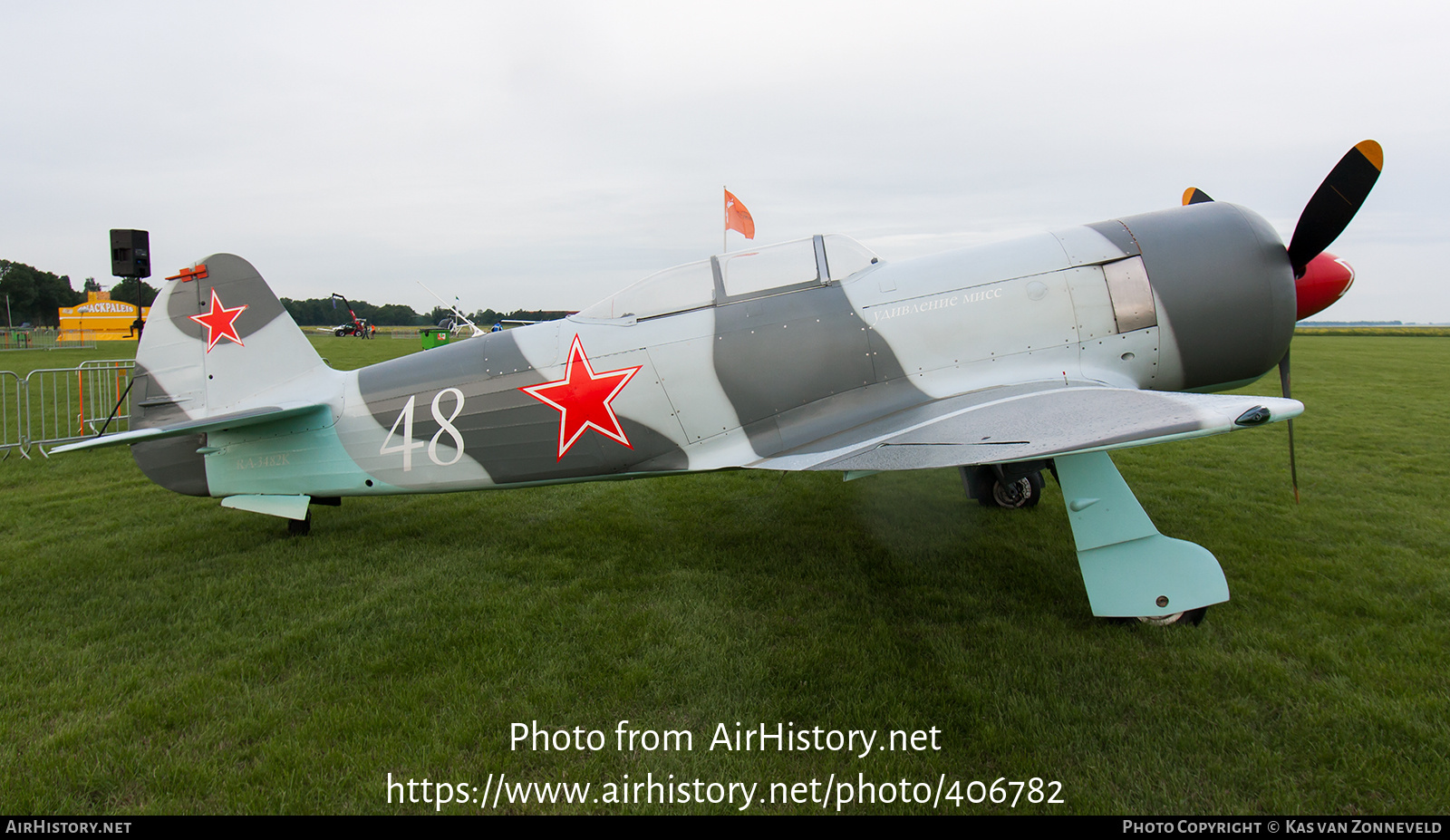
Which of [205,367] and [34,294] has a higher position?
[34,294]

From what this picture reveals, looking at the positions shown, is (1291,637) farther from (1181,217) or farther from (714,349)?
(714,349)

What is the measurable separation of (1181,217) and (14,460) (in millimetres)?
12165

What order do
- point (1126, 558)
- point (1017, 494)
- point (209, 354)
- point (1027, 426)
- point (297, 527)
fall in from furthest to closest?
point (1017, 494) → point (297, 527) → point (209, 354) → point (1126, 558) → point (1027, 426)

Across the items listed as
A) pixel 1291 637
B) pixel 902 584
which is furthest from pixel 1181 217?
pixel 902 584

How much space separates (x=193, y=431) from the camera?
439 centimetres

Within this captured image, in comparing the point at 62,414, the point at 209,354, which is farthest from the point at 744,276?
the point at 62,414

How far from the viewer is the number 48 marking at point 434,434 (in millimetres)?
4492

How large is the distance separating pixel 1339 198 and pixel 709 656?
14.8ft

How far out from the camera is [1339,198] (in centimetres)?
395

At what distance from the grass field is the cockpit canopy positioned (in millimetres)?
1811

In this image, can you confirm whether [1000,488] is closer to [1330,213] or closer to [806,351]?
[806,351]

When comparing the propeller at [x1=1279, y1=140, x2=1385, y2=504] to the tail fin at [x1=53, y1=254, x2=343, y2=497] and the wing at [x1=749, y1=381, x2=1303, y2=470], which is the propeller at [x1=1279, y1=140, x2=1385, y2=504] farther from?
the tail fin at [x1=53, y1=254, x2=343, y2=497]

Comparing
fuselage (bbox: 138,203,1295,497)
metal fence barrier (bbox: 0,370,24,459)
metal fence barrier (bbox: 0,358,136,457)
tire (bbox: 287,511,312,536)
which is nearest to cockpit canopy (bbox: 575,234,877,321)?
fuselage (bbox: 138,203,1295,497)

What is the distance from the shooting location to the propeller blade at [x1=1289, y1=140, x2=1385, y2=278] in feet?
12.7
